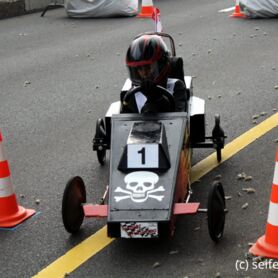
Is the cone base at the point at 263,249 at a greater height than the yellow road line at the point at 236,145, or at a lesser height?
greater

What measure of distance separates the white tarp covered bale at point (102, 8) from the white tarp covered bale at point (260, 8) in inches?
106

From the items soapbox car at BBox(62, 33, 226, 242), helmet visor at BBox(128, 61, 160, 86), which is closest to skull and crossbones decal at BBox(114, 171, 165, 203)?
soapbox car at BBox(62, 33, 226, 242)

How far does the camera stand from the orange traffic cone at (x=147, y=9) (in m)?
16.9

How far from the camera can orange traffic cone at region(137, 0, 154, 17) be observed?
16875 mm

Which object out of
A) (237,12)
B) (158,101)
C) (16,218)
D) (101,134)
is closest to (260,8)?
(237,12)

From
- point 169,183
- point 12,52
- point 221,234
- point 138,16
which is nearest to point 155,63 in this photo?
point 169,183

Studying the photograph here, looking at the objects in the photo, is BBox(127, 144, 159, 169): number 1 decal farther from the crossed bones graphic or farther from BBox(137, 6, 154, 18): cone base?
BBox(137, 6, 154, 18): cone base

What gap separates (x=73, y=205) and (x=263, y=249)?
1.45m

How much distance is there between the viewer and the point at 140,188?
541cm

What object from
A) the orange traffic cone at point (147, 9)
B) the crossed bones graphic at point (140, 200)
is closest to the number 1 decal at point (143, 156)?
the crossed bones graphic at point (140, 200)

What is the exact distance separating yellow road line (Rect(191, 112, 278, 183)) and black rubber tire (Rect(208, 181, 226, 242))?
54.0 inches

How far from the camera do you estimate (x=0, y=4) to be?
17.7m

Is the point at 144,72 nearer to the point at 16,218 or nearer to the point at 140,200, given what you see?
the point at 140,200

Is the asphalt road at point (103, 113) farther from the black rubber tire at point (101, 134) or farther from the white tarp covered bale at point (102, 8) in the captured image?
the white tarp covered bale at point (102, 8)
